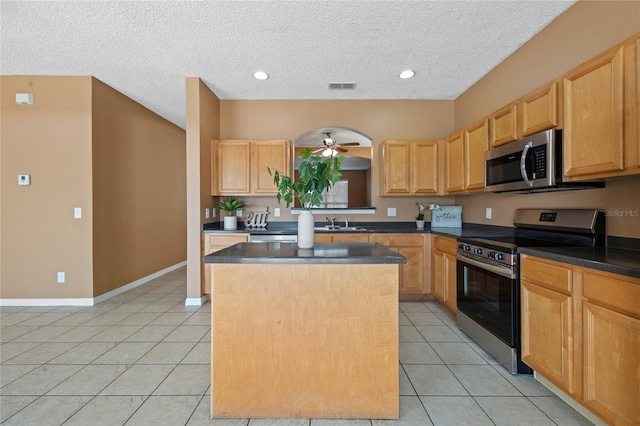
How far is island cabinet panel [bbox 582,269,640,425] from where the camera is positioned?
4.33ft

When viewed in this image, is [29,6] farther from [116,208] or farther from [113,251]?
[113,251]

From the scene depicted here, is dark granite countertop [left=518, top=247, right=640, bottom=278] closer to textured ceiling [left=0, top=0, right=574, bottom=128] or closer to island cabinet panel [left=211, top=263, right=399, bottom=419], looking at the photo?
island cabinet panel [left=211, top=263, right=399, bottom=419]

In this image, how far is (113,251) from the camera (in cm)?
394

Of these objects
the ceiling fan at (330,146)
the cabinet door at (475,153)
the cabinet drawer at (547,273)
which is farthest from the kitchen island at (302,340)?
the ceiling fan at (330,146)

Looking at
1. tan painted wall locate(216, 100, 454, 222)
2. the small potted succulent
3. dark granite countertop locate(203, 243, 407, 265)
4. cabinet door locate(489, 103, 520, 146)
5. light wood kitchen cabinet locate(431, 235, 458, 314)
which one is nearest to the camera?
dark granite countertop locate(203, 243, 407, 265)

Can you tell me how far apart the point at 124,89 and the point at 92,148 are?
38.3 inches

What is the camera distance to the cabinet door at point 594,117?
164 centimetres

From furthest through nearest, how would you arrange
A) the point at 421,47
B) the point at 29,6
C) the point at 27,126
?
1. the point at 27,126
2. the point at 421,47
3. the point at 29,6

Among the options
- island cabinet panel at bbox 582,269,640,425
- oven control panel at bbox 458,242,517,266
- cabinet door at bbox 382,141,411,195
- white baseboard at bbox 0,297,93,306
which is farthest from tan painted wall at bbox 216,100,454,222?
island cabinet panel at bbox 582,269,640,425

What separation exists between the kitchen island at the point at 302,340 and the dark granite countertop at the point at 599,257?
98cm

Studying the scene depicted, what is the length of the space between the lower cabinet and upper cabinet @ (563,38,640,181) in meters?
0.65

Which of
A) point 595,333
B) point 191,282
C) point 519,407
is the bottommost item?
point 519,407

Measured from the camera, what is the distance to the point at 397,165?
3.99 m

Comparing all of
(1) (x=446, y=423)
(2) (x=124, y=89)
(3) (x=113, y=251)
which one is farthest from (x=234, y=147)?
(1) (x=446, y=423)
